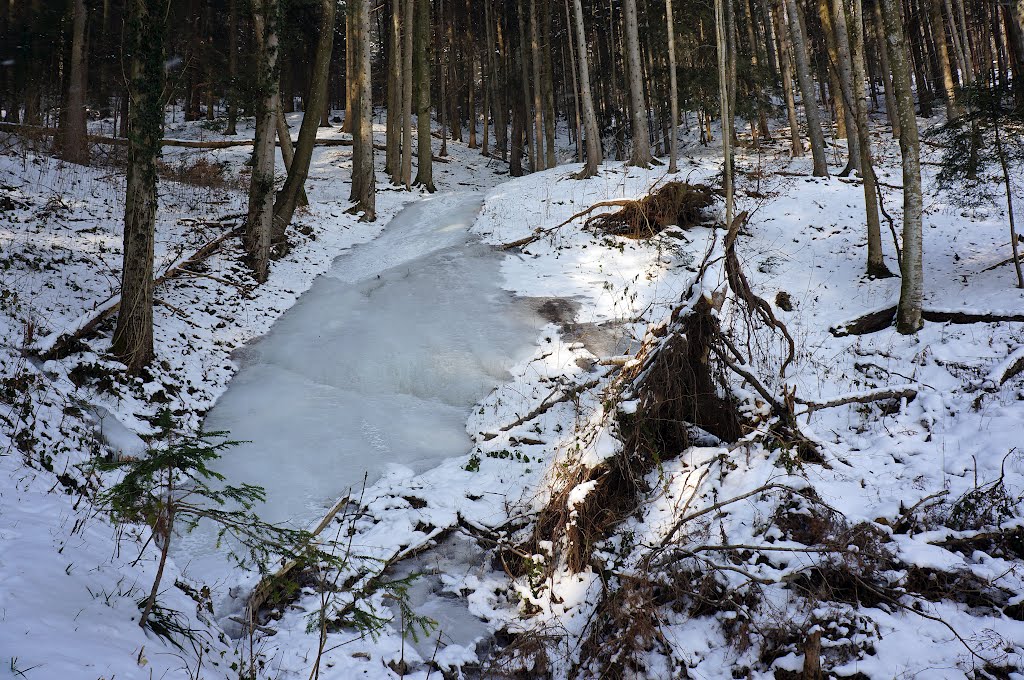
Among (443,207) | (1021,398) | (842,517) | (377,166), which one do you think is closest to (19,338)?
(842,517)

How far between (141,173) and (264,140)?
441 centimetres

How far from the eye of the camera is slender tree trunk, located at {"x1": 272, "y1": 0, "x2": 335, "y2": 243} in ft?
39.6

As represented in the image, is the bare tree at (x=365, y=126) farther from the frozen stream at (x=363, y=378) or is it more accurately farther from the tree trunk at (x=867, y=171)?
the tree trunk at (x=867, y=171)

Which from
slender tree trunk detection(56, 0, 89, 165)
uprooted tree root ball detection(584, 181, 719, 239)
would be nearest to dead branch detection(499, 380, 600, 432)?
uprooted tree root ball detection(584, 181, 719, 239)

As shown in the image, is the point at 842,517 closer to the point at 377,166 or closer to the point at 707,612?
the point at 707,612

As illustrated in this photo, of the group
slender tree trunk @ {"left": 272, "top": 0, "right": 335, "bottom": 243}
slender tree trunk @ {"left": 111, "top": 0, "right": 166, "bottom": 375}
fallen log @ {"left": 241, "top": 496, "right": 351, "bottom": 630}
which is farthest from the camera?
slender tree trunk @ {"left": 272, "top": 0, "right": 335, "bottom": 243}

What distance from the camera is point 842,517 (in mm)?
4223

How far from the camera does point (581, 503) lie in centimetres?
505

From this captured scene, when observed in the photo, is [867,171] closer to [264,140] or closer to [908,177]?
[908,177]

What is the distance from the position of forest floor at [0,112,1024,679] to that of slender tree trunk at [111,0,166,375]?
442 millimetres

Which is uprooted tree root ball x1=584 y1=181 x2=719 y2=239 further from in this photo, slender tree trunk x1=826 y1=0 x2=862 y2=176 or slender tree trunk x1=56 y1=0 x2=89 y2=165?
slender tree trunk x1=56 y1=0 x2=89 y2=165

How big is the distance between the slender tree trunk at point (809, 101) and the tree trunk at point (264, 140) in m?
13.6

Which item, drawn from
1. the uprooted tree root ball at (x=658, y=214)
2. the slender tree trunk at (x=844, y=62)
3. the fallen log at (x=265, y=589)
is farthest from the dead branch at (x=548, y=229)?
the fallen log at (x=265, y=589)

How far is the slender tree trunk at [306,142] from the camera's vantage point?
12.1 metres
